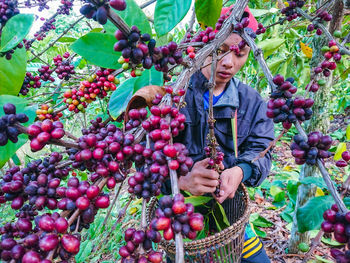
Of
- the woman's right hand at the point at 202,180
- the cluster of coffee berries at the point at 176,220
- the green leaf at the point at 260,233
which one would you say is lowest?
the green leaf at the point at 260,233

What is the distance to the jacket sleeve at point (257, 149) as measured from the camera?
143 cm

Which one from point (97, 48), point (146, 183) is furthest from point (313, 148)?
point (97, 48)

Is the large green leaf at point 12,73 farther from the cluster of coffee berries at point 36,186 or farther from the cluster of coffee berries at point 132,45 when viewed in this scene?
the cluster of coffee berries at point 132,45

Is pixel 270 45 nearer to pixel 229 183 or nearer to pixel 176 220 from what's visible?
pixel 229 183

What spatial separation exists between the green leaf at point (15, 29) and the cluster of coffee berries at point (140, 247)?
1.57 feet

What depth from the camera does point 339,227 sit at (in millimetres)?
313

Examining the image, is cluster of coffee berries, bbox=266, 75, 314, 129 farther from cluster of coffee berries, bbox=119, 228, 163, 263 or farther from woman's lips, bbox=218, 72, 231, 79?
woman's lips, bbox=218, 72, 231, 79

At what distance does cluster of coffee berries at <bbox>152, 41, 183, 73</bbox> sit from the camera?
43 centimetres

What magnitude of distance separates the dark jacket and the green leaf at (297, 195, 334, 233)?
868 mm

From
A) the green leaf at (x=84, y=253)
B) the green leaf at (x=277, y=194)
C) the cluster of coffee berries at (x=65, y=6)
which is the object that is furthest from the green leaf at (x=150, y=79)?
the green leaf at (x=277, y=194)

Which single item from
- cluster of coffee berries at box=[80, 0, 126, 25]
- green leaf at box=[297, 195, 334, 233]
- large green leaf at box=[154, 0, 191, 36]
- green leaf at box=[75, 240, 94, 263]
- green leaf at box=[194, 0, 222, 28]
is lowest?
green leaf at box=[75, 240, 94, 263]

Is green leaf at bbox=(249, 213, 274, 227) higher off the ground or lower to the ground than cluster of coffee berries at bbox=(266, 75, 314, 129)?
lower

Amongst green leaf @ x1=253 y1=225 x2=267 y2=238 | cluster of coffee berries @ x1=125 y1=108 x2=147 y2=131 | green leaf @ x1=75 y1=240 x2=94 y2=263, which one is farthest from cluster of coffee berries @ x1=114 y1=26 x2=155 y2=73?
green leaf @ x1=253 y1=225 x2=267 y2=238

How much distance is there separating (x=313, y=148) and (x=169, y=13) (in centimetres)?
42
